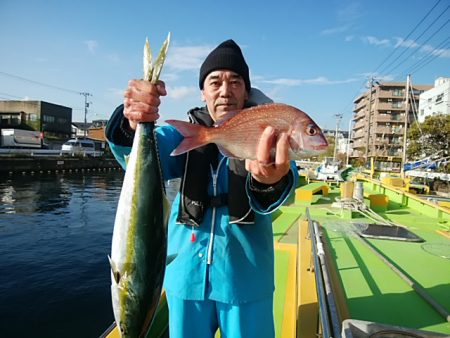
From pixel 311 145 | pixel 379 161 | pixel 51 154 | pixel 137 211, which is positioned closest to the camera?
pixel 137 211

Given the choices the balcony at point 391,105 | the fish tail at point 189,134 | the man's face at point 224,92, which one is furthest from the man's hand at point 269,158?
the balcony at point 391,105

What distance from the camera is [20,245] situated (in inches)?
529

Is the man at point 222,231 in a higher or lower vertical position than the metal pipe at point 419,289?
higher

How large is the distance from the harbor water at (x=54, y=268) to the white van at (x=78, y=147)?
2966 centimetres

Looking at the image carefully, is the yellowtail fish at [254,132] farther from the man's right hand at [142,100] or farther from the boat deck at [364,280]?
the boat deck at [364,280]

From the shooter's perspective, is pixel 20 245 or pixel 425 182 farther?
pixel 425 182

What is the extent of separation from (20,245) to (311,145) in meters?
15.2

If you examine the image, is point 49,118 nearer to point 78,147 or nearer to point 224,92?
point 78,147

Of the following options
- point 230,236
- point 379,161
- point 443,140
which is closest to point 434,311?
point 230,236

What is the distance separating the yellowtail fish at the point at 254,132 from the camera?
2.08 meters

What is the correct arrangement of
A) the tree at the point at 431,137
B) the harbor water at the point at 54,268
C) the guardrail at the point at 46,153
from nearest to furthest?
the harbor water at the point at 54,268, the tree at the point at 431,137, the guardrail at the point at 46,153

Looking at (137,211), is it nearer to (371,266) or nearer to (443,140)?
(371,266)

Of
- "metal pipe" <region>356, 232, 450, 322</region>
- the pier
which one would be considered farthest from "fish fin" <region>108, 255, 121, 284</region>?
the pier

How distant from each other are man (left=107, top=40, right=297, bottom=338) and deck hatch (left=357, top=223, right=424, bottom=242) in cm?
509
